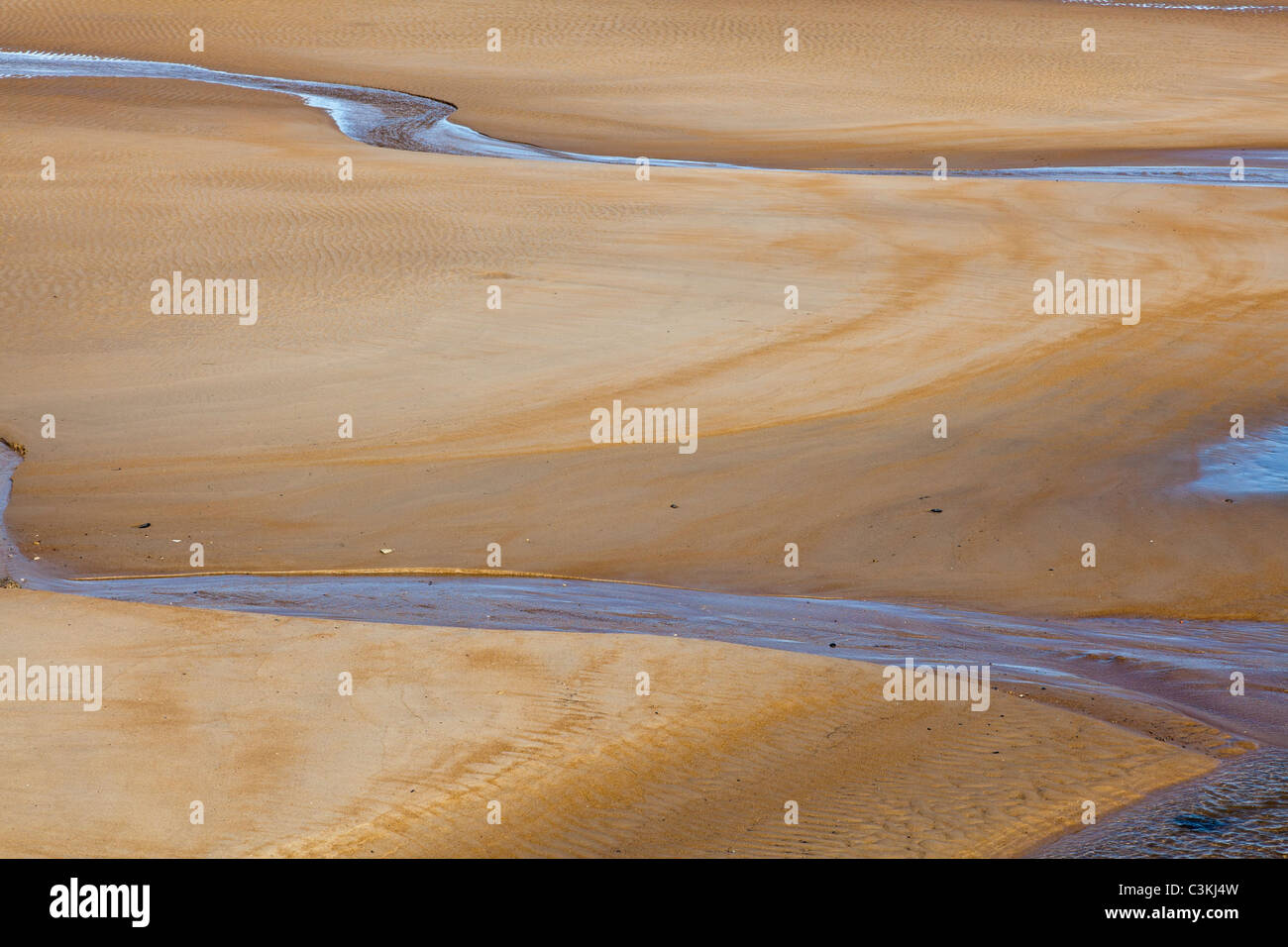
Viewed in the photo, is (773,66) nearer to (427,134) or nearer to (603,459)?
(427,134)

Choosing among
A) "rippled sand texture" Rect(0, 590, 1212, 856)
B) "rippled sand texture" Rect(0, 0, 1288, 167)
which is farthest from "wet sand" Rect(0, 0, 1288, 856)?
"rippled sand texture" Rect(0, 0, 1288, 167)

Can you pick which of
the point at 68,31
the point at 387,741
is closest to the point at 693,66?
the point at 68,31

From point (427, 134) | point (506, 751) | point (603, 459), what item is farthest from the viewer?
point (427, 134)

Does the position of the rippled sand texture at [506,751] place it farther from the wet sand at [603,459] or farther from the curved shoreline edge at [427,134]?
the curved shoreline edge at [427,134]

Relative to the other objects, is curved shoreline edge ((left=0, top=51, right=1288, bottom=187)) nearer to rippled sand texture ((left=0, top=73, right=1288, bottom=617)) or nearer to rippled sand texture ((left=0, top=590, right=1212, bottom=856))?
rippled sand texture ((left=0, top=73, right=1288, bottom=617))

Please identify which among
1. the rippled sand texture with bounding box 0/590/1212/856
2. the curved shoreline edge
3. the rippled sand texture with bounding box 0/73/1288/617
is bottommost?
the rippled sand texture with bounding box 0/590/1212/856

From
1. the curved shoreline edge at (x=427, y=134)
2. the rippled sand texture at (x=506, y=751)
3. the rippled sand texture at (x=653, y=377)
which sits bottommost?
the rippled sand texture at (x=506, y=751)

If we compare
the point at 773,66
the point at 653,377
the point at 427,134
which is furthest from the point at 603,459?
the point at 773,66

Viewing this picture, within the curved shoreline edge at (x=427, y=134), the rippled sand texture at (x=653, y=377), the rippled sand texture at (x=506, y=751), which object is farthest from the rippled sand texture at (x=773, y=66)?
the rippled sand texture at (x=506, y=751)

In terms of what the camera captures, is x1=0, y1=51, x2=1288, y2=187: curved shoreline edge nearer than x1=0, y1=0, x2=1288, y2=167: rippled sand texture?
Yes
